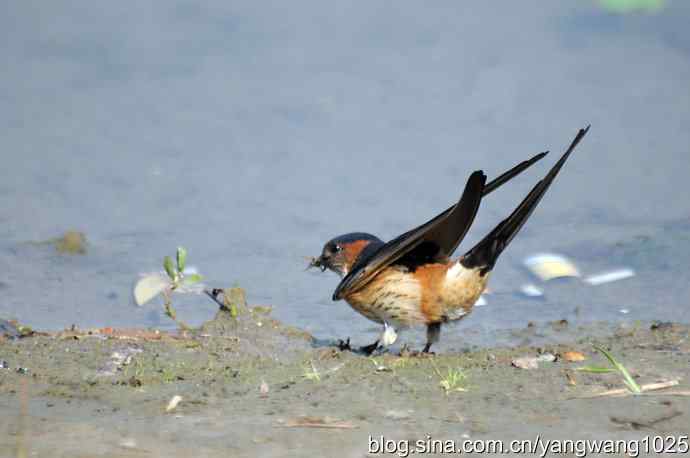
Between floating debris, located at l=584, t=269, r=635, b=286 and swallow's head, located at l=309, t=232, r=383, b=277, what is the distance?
5.33ft

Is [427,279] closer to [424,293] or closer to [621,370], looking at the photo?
[424,293]

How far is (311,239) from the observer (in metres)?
8.08

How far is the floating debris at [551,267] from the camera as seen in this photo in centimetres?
787

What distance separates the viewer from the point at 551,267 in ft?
25.9

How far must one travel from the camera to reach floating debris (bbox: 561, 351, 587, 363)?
582cm

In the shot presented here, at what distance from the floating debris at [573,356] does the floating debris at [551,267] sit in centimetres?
195

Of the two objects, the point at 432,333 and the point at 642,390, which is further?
the point at 432,333

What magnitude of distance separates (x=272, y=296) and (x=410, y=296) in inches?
54.4

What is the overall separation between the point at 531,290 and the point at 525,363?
212cm

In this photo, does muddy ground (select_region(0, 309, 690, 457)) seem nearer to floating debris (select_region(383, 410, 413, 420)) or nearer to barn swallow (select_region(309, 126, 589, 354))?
floating debris (select_region(383, 410, 413, 420))

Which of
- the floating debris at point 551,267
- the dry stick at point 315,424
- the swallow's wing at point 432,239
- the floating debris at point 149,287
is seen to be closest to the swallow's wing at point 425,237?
the swallow's wing at point 432,239

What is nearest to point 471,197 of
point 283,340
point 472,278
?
point 472,278

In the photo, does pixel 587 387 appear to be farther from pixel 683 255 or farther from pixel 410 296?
pixel 683 255

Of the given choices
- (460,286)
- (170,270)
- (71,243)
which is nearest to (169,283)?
(170,270)
